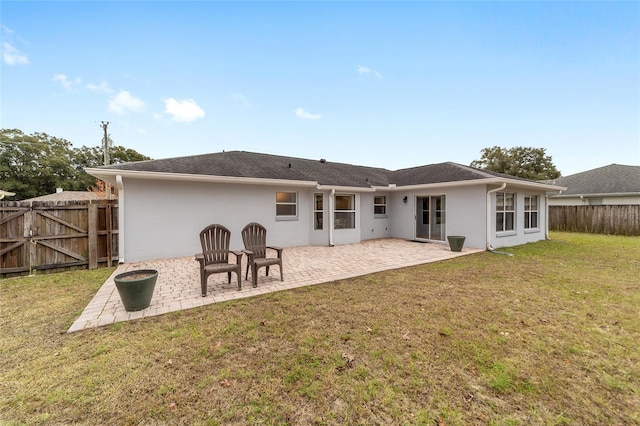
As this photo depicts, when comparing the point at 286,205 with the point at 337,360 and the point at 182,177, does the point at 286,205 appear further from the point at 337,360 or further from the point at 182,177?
the point at 337,360

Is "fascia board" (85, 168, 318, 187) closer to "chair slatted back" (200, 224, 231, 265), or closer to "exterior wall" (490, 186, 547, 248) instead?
"chair slatted back" (200, 224, 231, 265)

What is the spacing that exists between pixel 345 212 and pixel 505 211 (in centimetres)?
671

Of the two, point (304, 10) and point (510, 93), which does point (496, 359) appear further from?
point (510, 93)

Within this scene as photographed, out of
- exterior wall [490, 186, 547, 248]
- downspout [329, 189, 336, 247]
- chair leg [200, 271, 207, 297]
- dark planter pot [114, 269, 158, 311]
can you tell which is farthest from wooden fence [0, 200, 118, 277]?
exterior wall [490, 186, 547, 248]

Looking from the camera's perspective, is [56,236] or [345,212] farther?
[345,212]

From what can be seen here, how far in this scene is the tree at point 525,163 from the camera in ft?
101

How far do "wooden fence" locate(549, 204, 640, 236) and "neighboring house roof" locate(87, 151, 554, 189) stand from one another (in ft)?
22.5

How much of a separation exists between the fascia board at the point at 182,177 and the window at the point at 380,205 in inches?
177

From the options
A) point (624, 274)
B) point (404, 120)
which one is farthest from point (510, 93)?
point (624, 274)

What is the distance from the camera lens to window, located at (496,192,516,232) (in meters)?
10.3

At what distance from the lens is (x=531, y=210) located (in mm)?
11859

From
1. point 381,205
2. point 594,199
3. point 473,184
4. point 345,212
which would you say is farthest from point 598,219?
point 345,212

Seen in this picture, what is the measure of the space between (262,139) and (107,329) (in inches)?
662

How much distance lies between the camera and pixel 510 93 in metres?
12.5
